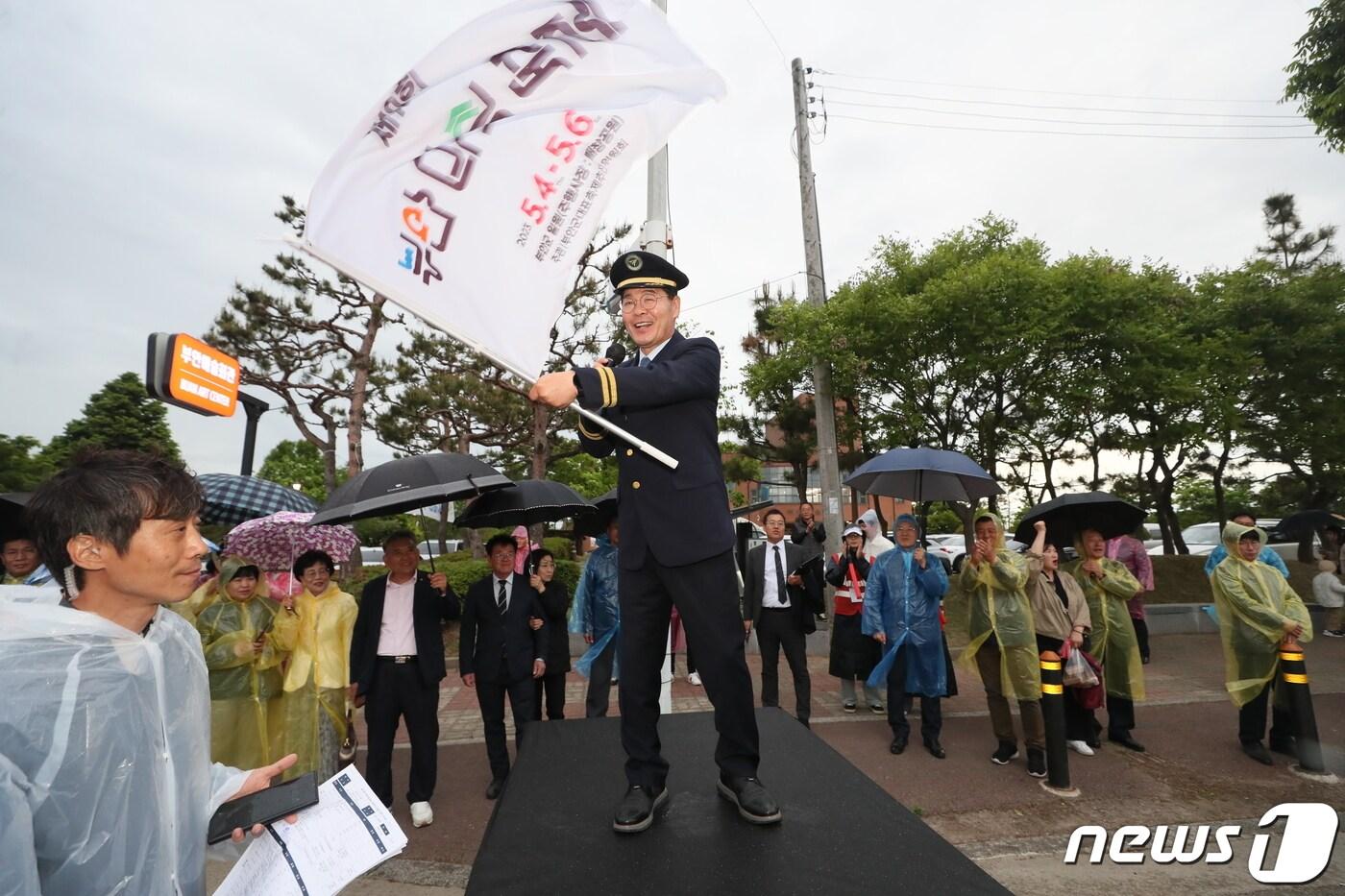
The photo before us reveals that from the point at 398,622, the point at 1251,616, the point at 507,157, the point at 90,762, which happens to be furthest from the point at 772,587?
the point at 90,762

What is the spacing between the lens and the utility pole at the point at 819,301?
1290 cm

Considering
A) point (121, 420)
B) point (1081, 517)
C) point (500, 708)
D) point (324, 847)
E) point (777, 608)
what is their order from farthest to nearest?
point (121, 420) → point (777, 608) → point (1081, 517) → point (500, 708) → point (324, 847)

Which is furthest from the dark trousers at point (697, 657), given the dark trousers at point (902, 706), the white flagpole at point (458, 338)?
the dark trousers at point (902, 706)

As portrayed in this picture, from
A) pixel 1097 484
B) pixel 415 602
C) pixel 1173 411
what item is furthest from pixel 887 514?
pixel 415 602

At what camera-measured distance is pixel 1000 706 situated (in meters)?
5.86

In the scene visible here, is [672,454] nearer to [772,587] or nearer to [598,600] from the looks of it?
[598,600]

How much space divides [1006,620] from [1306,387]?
14435mm

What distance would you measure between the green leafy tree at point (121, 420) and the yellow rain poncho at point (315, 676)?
26.3 m

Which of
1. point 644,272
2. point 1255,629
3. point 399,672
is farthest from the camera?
point 1255,629

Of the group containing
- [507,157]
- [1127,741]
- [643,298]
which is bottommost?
[1127,741]

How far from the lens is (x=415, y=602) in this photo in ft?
17.2

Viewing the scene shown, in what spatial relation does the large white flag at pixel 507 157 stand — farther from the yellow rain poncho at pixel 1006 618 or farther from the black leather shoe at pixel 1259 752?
the black leather shoe at pixel 1259 752

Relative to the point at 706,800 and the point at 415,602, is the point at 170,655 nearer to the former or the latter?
the point at 706,800

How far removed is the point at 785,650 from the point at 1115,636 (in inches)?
114
